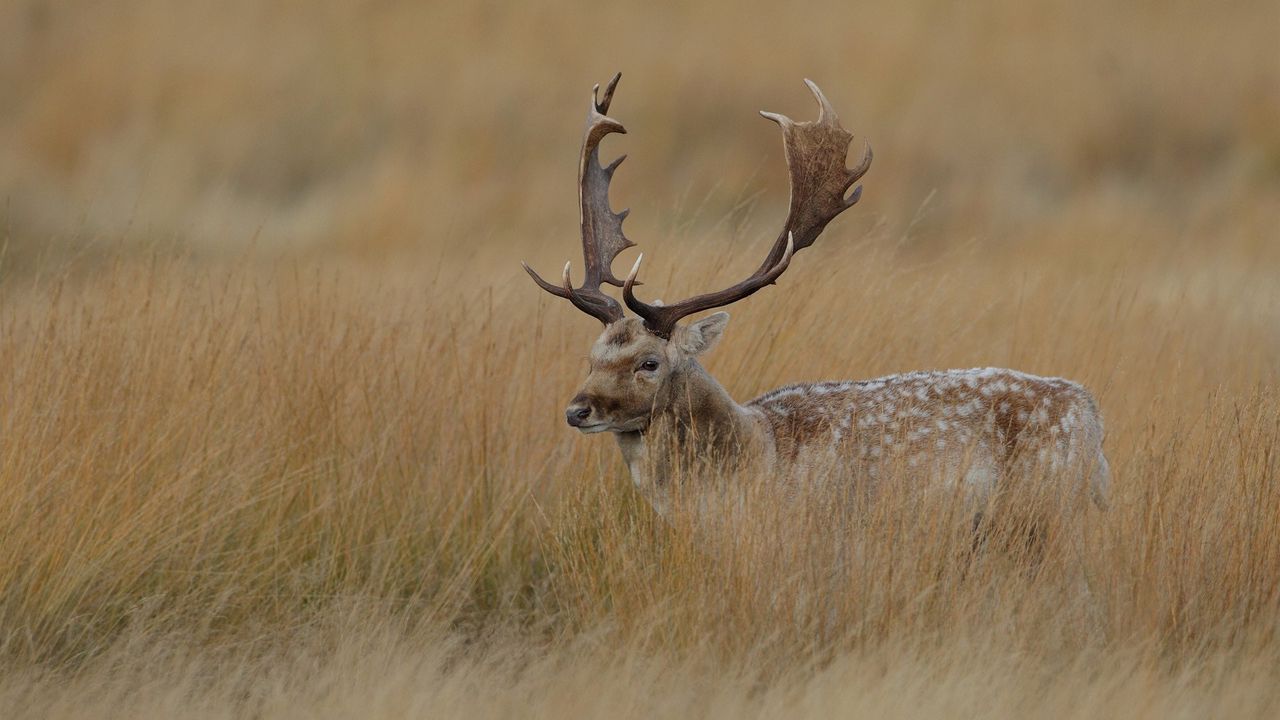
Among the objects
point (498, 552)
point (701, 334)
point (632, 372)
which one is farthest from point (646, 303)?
point (498, 552)

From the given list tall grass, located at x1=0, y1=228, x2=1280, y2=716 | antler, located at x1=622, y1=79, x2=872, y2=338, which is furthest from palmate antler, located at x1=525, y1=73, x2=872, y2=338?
tall grass, located at x1=0, y1=228, x2=1280, y2=716

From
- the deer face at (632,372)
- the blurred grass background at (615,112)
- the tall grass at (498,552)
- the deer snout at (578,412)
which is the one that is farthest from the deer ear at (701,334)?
the blurred grass background at (615,112)

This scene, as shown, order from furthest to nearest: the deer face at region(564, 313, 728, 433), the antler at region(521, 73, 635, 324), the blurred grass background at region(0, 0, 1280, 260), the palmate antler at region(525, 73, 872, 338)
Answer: the blurred grass background at region(0, 0, 1280, 260) < the palmate antler at region(525, 73, 872, 338) < the antler at region(521, 73, 635, 324) < the deer face at region(564, 313, 728, 433)

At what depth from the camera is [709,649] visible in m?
4.85

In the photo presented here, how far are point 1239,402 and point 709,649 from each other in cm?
214

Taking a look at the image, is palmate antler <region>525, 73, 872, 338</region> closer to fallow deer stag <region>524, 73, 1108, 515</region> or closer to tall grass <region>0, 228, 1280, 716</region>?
fallow deer stag <region>524, 73, 1108, 515</region>

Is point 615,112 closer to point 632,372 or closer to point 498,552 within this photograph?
point 498,552

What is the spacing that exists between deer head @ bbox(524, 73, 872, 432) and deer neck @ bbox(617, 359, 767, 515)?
2 centimetres

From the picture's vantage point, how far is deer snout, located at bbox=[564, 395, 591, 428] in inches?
207

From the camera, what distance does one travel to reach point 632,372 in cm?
550

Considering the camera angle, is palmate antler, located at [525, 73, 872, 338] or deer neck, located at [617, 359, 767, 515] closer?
deer neck, located at [617, 359, 767, 515]

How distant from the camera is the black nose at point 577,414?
5.26 m

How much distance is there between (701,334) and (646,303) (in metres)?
0.25

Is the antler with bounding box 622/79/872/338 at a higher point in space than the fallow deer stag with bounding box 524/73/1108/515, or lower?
higher
